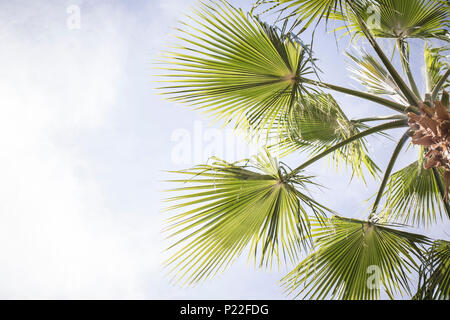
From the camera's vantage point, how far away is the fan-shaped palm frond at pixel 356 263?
9.00ft

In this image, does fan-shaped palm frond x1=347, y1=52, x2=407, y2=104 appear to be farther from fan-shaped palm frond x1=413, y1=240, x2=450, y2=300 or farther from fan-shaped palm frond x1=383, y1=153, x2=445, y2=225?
fan-shaped palm frond x1=413, y1=240, x2=450, y2=300

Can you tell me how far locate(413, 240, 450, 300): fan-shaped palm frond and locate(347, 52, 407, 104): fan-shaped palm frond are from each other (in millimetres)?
1154

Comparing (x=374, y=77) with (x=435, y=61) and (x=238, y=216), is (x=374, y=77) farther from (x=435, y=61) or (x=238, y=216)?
(x=238, y=216)

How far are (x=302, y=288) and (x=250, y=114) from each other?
1.46m

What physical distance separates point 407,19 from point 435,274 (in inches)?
86.3

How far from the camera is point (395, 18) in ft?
10.3

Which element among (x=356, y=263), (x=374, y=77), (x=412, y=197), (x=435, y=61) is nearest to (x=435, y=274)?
(x=356, y=263)

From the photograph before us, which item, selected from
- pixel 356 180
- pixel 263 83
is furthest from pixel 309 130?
pixel 263 83

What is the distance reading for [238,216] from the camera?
2.60 metres

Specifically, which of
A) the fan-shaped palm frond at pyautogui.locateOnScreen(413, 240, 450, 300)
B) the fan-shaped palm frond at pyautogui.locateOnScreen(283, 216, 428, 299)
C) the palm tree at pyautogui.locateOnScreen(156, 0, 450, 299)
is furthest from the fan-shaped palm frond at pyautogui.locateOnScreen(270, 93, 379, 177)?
the fan-shaped palm frond at pyautogui.locateOnScreen(413, 240, 450, 300)

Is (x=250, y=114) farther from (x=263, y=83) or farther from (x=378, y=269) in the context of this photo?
(x=378, y=269)

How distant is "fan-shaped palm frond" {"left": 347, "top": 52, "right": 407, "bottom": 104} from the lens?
296cm

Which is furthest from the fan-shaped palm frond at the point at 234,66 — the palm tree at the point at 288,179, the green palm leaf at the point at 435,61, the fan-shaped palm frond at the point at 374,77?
the green palm leaf at the point at 435,61

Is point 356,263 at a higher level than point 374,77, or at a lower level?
lower
